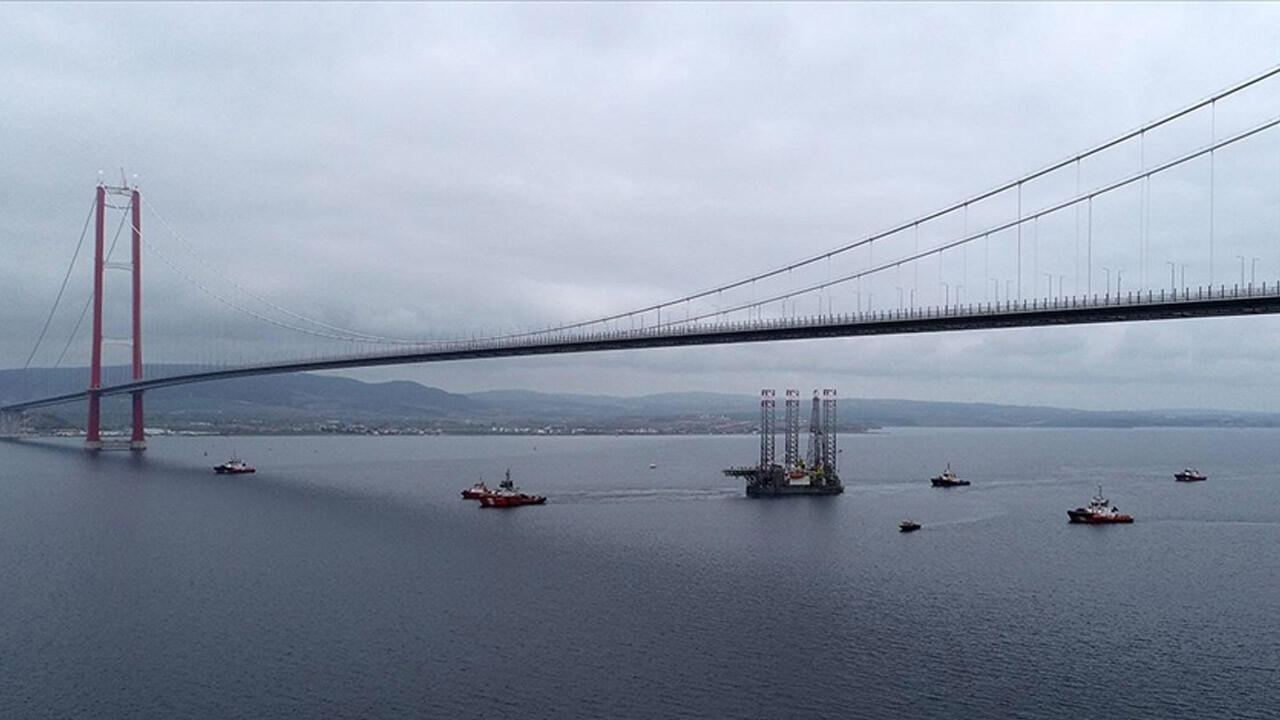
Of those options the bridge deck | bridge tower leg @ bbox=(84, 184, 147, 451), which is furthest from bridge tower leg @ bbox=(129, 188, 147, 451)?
the bridge deck

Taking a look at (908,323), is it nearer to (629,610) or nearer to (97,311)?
(629,610)

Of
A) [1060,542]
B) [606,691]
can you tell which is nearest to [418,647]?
[606,691]

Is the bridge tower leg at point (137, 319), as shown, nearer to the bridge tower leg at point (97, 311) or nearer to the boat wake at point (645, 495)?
the bridge tower leg at point (97, 311)

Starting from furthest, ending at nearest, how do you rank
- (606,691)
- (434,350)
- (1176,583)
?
(434,350), (1176,583), (606,691)

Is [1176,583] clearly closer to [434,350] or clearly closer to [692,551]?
[692,551]

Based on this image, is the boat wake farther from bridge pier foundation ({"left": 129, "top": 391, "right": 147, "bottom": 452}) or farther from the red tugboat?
bridge pier foundation ({"left": 129, "top": 391, "right": 147, "bottom": 452})

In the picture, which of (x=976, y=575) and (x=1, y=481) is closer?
(x=976, y=575)

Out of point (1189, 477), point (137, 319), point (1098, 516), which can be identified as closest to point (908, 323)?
point (1098, 516)

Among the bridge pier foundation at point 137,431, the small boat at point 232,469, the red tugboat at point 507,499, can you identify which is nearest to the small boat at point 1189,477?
the red tugboat at point 507,499
